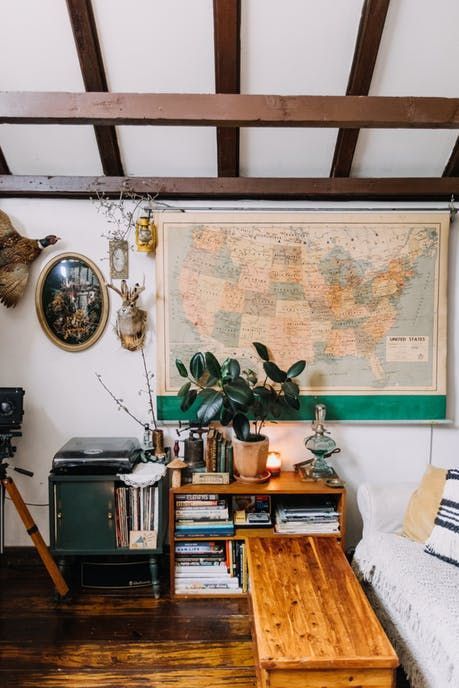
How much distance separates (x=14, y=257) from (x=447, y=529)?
108 inches

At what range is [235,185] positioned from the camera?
9.61 ft

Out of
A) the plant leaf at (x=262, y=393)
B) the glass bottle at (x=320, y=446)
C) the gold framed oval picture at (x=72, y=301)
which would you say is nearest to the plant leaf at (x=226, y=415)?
the plant leaf at (x=262, y=393)

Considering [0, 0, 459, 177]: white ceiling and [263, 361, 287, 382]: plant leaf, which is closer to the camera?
[0, 0, 459, 177]: white ceiling

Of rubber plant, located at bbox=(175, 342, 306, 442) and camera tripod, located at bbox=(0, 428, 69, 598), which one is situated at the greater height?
rubber plant, located at bbox=(175, 342, 306, 442)

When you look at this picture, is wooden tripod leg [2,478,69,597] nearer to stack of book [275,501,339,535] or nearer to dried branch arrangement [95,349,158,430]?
dried branch arrangement [95,349,158,430]

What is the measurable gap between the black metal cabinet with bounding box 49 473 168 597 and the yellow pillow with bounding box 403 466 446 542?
4.32 ft

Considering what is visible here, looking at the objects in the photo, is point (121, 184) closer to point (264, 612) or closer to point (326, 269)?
point (326, 269)

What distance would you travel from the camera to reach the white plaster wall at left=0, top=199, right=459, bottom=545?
10.1 feet

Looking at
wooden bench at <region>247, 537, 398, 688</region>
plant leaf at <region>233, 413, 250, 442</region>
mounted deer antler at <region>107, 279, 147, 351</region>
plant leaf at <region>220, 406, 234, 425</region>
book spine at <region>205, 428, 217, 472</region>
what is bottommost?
wooden bench at <region>247, 537, 398, 688</region>

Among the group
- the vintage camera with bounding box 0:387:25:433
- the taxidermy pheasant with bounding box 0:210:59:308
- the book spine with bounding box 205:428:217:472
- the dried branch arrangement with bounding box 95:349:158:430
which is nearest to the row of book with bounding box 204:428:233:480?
the book spine with bounding box 205:428:217:472

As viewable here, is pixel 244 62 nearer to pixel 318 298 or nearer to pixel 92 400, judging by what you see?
pixel 318 298

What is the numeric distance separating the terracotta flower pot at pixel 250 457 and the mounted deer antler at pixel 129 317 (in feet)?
2.87

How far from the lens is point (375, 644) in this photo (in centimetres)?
177

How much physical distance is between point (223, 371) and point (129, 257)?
36.7 inches
